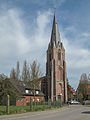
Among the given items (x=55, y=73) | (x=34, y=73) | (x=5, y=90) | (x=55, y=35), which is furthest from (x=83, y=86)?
(x=5, y=90)

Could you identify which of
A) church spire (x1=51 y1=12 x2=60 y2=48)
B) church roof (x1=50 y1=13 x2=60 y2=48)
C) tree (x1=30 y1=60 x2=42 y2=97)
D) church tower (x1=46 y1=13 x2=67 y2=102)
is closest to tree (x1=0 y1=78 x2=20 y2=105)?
tree (x1=30 y1=60 x2=42 y2=97)

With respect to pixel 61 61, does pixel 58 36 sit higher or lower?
higher

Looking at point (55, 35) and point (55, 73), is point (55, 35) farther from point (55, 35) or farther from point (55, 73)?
point (55, 73)

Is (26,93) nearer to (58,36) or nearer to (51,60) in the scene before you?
(51,60)

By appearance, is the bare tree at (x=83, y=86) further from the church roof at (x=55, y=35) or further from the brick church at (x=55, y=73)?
the church roof at (x=55, y=35)

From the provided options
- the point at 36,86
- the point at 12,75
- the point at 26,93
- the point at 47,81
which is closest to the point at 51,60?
the point at 47,81

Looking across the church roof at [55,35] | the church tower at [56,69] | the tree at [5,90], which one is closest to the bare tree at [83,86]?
the church tower at [56,69]

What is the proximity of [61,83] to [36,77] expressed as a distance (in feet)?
93.6

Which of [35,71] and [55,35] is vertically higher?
[55,35]

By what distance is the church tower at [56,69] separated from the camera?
225ft

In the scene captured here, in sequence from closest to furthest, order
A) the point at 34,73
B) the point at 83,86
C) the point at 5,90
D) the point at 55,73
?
the point at 5,90, the point at 34,73, the point at 55,73, the point at 83,86

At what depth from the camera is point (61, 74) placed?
7206 cm

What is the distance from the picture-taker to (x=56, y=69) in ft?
234

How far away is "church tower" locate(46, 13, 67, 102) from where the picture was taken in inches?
2699
